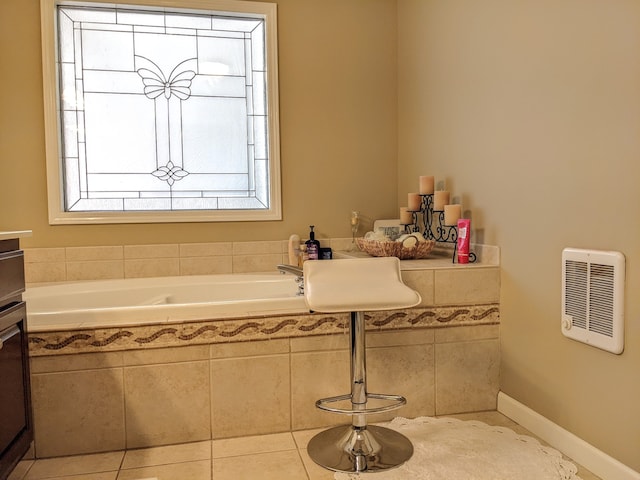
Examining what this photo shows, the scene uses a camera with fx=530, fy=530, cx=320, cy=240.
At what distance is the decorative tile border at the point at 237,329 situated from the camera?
210 cm

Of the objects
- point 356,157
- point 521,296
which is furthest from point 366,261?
point 356,157

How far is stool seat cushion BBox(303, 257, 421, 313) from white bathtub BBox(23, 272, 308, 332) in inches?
15.6

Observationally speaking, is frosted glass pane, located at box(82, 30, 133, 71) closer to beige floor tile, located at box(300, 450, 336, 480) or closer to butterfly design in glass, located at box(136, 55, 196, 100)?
butterfly design in glass, located at box(136, 55, 196, 100)

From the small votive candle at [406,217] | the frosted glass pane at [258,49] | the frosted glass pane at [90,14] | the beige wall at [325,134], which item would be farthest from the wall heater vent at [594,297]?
the frosted glass pane at [90,14]

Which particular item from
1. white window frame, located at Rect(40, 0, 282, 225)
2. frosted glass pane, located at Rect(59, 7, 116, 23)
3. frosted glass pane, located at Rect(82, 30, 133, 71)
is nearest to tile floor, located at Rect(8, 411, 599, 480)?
white window frame, located at Rect(40, 0, 282, 225)

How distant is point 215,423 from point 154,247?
1336 mm

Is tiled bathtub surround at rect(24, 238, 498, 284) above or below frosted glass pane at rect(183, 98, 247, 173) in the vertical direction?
below

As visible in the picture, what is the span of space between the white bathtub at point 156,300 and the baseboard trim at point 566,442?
1.04 metres

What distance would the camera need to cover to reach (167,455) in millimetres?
2109

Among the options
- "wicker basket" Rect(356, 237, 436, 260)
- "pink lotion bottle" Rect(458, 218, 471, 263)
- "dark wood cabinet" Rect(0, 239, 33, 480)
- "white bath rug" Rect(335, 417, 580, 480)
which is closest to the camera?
"dark wood cabinet" Rect(0, 239, 33, 480)

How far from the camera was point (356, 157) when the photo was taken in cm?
351

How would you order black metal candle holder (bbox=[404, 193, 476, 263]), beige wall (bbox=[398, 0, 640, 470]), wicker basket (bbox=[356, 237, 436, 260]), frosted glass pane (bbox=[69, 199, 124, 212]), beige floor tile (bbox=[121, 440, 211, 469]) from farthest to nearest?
frosted glass pane (bbox=[69, 199, 124, 212]) < black metal candle holder (bbox=[404, 193, 476, 263]) < wicker basket (bbox=[356, 237, 436, 260]) < beige floor tile (bbox=[121, 440, 211, 469]) < beige wall (bbox=[398, 0, 640, 470])

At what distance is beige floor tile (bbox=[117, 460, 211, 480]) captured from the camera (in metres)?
1.93

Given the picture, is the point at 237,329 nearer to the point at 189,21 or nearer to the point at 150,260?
the point at 150,260
